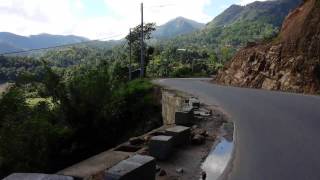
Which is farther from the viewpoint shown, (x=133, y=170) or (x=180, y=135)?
(x=180, y=135)

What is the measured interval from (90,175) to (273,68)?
87.8 feet

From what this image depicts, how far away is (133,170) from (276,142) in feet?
18.1

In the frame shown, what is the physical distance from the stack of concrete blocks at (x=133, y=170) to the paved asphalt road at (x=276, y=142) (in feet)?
5.59

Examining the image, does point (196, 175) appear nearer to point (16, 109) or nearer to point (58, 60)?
point (16, 109)

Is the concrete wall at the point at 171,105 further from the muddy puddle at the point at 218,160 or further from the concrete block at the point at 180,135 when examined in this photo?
the muddy puddle at the point at 218,160

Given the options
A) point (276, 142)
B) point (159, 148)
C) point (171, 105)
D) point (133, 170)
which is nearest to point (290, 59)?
point (171, 105)

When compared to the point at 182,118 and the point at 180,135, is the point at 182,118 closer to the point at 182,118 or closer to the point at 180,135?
the point at 182,118

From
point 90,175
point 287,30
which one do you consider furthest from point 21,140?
point 287,30

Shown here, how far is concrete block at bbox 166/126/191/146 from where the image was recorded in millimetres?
10117

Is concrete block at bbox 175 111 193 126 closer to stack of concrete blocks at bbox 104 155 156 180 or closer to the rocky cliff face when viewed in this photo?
stack of concrete blocks at bbox 104 155 156 180

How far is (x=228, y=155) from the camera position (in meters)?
9.54

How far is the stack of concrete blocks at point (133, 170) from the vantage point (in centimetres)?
613

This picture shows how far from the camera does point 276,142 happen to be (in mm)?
10781

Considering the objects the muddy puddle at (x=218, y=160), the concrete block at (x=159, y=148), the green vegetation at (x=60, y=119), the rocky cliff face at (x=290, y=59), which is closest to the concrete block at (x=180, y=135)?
the muddy puddle at (x=218, y=160)
